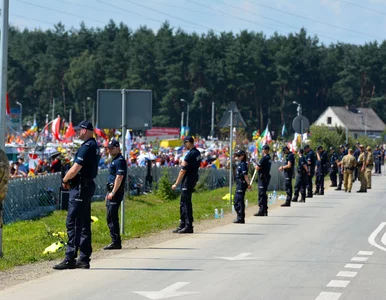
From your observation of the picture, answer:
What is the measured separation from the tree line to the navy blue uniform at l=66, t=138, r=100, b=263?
4068 inches

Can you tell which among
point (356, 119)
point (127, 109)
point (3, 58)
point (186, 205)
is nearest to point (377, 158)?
point (186, 205)

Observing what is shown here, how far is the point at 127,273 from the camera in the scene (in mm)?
11984

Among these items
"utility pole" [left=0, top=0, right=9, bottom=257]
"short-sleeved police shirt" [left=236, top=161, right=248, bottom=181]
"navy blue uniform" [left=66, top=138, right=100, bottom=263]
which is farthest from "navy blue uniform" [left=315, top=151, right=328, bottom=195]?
"navy blue uniform" [left=66, top=138, right=100, bottom=263]

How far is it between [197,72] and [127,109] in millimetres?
104318

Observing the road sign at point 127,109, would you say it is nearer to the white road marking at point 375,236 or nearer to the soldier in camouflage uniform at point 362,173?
the white road marking at point 375,236

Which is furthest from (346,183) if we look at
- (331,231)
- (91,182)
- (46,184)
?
(91,182)

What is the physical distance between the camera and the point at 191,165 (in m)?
18.2

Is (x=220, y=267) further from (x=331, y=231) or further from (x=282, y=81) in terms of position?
A: (x=282, y=81)

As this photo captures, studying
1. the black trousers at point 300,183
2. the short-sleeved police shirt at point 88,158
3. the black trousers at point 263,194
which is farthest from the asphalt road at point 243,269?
the black trousers at point 300,183

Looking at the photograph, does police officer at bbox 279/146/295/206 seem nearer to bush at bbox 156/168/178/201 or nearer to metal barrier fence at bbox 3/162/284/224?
metal barrier fence at bbox 3/162/284/224

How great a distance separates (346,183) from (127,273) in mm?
24876

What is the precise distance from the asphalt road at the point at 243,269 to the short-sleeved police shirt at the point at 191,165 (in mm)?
1155

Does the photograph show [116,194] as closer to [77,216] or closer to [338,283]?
[77,216]

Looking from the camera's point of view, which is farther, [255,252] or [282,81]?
[282,81]
